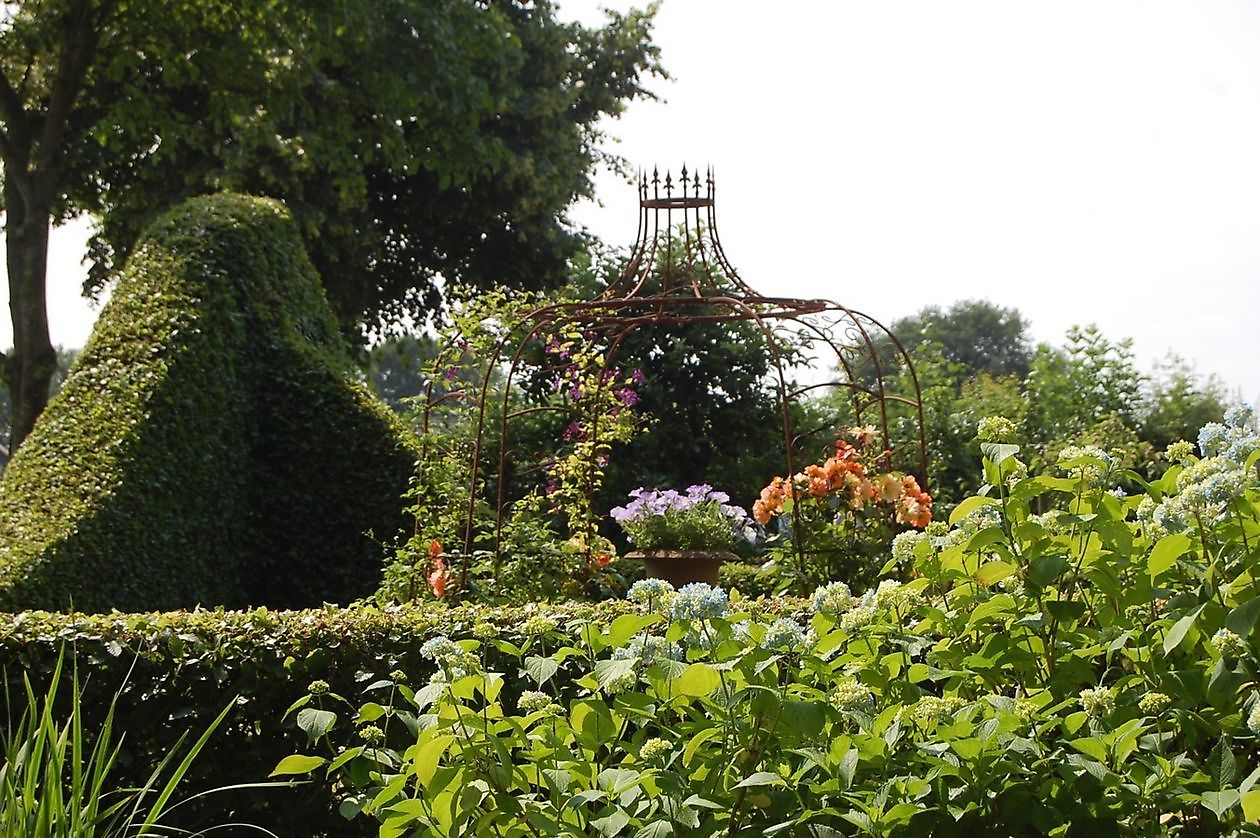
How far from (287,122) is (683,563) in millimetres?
9108

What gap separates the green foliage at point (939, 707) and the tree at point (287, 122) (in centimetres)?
1123

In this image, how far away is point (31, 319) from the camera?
12.2 metres

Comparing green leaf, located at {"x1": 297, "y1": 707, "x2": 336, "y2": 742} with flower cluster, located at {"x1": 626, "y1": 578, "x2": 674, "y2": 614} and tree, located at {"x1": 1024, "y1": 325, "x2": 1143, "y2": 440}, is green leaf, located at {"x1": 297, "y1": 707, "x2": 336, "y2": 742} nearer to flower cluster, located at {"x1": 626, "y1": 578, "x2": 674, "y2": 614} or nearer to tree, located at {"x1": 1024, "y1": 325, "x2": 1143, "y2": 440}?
flower cluster, located at {"x1": 626, "y1": 578, "x2": 674, "y2": 614}

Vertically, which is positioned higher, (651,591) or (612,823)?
(651,591)

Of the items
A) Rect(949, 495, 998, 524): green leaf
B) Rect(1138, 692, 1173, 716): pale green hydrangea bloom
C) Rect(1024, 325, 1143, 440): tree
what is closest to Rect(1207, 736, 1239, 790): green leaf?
Rect(1138, 692, 1173, 716): pale green hydrangea bloom

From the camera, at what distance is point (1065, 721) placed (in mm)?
2135

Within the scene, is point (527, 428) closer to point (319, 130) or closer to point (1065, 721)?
point (319, 130)

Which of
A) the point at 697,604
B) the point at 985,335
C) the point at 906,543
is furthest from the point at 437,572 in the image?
the point at 985,335

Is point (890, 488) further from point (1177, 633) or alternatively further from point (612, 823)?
point (612, 823)

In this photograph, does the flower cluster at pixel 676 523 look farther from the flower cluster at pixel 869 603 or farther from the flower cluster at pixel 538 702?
the flower cluster at pixel 538 702

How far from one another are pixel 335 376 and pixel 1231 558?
757 cm

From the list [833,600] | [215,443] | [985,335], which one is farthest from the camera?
[985,335]

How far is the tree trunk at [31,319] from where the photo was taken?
12.2m

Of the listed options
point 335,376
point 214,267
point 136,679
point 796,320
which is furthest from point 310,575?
point 136,679
